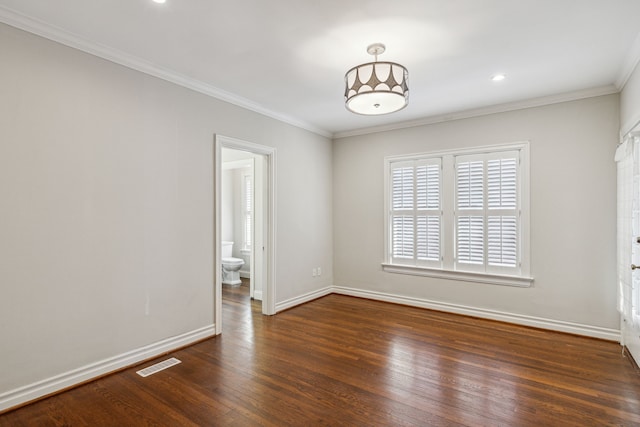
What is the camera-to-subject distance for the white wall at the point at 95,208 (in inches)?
91.4

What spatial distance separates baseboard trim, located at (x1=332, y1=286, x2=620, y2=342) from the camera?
142 inches

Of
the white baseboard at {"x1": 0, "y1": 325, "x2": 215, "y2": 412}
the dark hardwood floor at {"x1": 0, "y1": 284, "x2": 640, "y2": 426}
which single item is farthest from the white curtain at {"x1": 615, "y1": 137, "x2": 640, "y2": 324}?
the white baseboard at {"x1": 0, "y1": 325, "x2": 215, "y2": 412}

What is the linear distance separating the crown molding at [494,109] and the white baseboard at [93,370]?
370cm

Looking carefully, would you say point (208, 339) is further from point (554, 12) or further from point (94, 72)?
point (554, 12)

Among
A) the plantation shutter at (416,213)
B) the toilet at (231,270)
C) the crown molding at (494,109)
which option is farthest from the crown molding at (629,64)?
the toilet at (231,270)

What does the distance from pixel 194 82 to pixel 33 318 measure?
2471 mm

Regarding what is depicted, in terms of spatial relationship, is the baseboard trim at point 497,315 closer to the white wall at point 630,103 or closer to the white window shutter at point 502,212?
the white window shutter at point 502,212

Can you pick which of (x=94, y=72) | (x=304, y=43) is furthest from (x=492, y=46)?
(x=94, y=72)

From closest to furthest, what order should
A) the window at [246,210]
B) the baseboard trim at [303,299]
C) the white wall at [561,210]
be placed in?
the white wall at [561,210]
the baseboard trim at [303,299]
the window at [246,210]

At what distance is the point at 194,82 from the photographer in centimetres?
342

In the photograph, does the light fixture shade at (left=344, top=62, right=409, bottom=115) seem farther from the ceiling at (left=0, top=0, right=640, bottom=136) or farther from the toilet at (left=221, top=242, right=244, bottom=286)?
the toilet at (left=221, top=242, right=244, bottom=286)

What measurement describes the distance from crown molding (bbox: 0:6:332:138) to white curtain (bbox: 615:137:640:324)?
12.5 ft

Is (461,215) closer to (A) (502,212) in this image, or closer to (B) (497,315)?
(A) (502,212)

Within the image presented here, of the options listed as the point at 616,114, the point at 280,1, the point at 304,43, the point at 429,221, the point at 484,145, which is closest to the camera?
the point at 280,1
